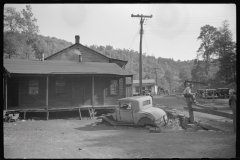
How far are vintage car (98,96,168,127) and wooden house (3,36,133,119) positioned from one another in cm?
522

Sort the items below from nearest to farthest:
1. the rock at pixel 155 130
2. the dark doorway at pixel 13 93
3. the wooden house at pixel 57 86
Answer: the rock at pixel 155 130 → the wooden house at pixel 57 86 → the dark doorway at pixel 13 93

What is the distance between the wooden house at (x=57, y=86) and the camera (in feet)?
45.0

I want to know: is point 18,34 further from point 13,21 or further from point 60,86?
point 60,86

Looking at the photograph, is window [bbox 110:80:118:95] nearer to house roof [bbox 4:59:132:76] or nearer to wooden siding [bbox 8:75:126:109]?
wooden siding [bbox 8:75:126:109]

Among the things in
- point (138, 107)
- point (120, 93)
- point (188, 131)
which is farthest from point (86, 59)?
point (188, 131)

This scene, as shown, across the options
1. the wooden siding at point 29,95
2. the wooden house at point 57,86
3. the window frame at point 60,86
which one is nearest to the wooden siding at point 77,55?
the wooden house at point 57,86

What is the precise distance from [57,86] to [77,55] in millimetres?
12141

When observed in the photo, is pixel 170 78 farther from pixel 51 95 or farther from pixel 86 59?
pixel 51 95

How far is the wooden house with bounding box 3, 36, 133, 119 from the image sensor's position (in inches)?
540

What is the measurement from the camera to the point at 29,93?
14.4m

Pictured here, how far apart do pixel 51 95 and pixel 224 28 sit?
3652 centimetres

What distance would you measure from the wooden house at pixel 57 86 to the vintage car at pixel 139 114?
5217mm

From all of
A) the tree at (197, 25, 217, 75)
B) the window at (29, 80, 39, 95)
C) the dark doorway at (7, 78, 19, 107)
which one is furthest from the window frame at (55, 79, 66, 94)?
the tree at (197, 25, 217, 75)

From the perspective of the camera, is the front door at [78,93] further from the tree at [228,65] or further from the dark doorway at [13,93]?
the tree at [228,65]
